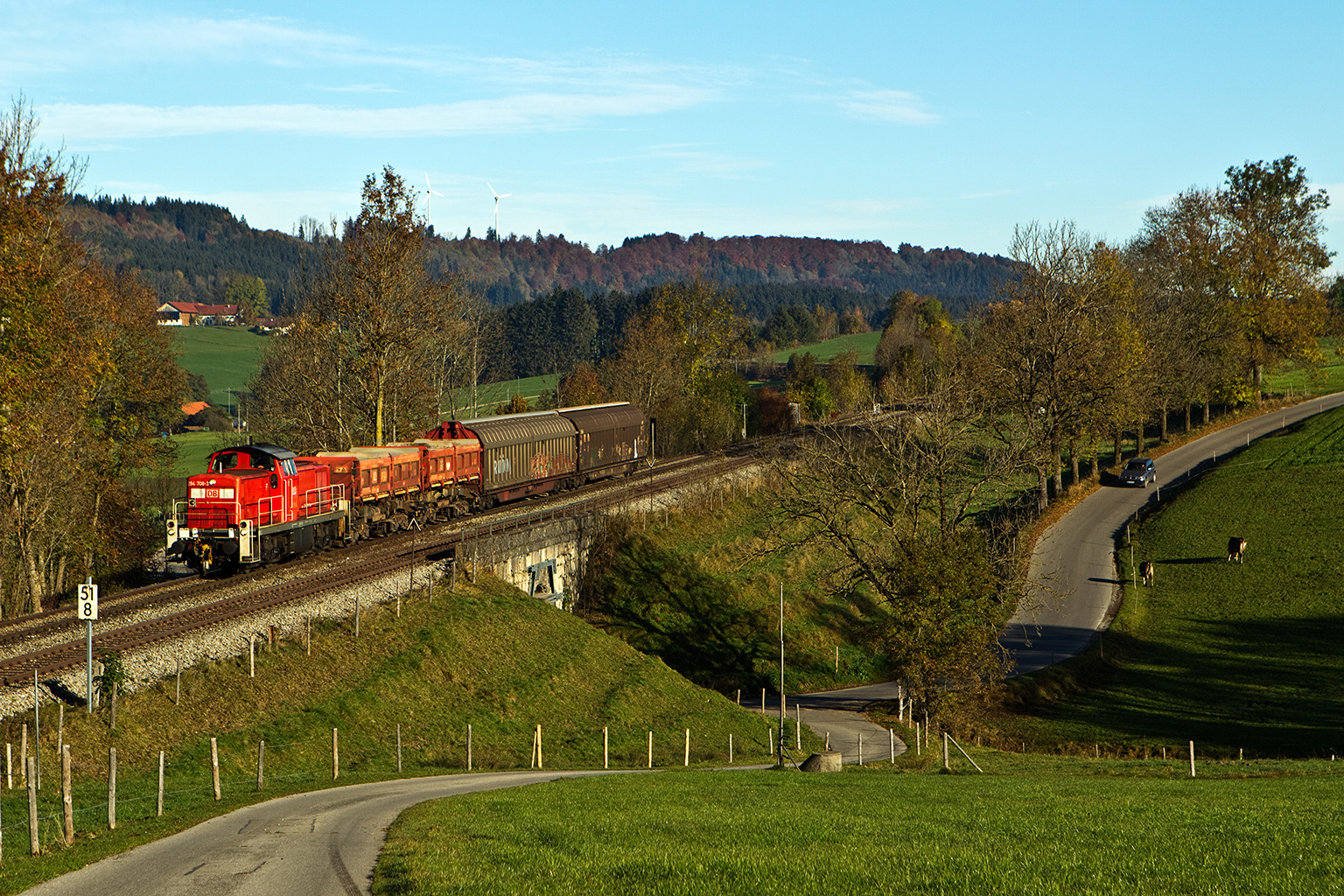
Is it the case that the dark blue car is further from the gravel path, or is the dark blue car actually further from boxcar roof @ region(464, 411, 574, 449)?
the gravel path

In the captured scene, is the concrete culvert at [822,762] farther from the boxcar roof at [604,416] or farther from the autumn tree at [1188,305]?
the autumn tree at [1188,305]

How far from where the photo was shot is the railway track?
27484 millimetres

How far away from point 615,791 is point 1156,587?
45.6 meters

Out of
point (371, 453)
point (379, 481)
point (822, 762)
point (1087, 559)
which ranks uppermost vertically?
point (371, 453)

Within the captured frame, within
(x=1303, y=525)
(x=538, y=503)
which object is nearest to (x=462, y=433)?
(x=538, y=503)

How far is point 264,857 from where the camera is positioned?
16.2 metres

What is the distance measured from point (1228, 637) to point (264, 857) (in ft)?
153

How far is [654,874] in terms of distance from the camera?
13086mm

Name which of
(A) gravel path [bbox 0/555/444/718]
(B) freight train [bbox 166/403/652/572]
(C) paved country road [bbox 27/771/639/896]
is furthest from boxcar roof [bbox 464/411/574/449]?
(C) paved country road [bbox 27/771/639/896]

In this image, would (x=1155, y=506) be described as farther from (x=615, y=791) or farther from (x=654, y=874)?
(x=654, y=874)

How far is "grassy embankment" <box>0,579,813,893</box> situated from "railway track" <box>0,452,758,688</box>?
79.2 inches

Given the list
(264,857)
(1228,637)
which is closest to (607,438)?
(1228,637)

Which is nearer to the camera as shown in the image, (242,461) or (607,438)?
(242,461)

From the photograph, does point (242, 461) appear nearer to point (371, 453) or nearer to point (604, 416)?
point (371, 453)
